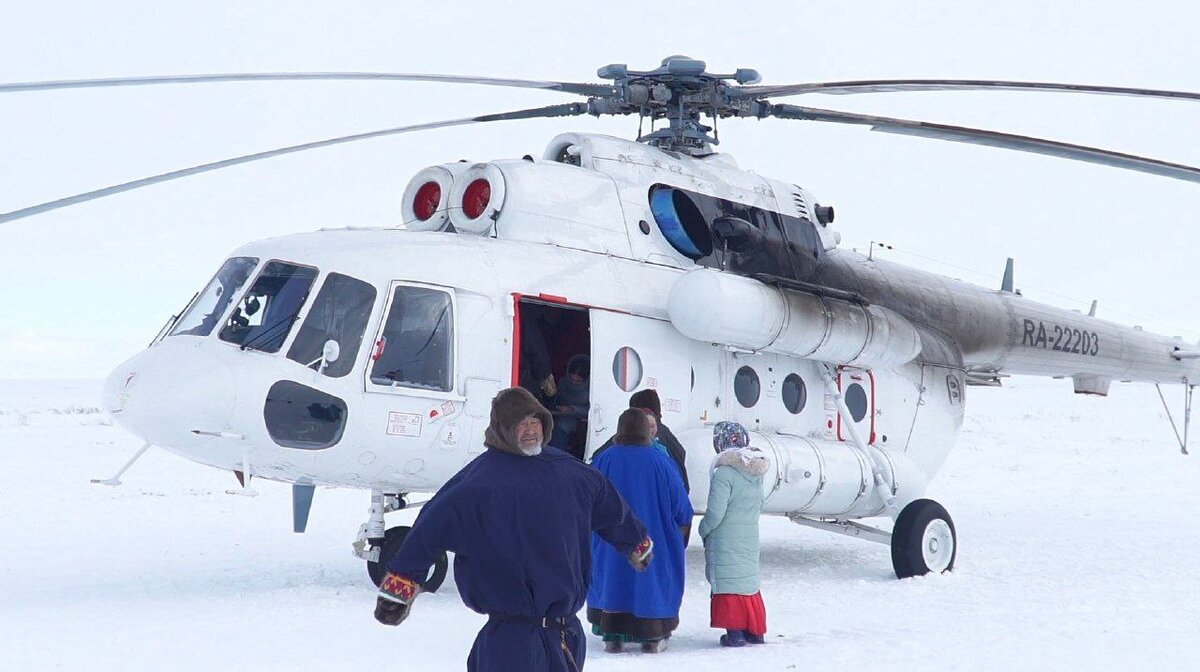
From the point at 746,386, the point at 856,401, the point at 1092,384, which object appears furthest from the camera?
the point at 1092,384

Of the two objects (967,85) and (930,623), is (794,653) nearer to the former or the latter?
(930,623)

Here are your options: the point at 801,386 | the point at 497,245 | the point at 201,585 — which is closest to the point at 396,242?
the point at 497,245

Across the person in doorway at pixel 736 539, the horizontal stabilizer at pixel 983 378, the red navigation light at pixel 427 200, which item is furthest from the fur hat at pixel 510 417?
the horizontal stabilizer at pixel 983 378

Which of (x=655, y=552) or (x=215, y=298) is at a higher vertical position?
(x=215, y=298)

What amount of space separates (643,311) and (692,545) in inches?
174

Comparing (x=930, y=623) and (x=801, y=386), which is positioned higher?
(x=801, y=386)

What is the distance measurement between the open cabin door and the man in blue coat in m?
4.99

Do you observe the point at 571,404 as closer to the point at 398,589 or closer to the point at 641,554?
the point at 641,554

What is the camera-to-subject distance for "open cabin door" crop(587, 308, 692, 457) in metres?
9.51

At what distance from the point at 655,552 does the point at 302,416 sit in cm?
268

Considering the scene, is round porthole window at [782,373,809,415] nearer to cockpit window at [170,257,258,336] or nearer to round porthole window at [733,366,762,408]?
round porthole window at [733,366,762,408]

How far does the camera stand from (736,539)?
7.72 meters

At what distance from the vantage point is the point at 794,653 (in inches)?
286

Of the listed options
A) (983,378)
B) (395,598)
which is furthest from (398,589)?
(983,378)
